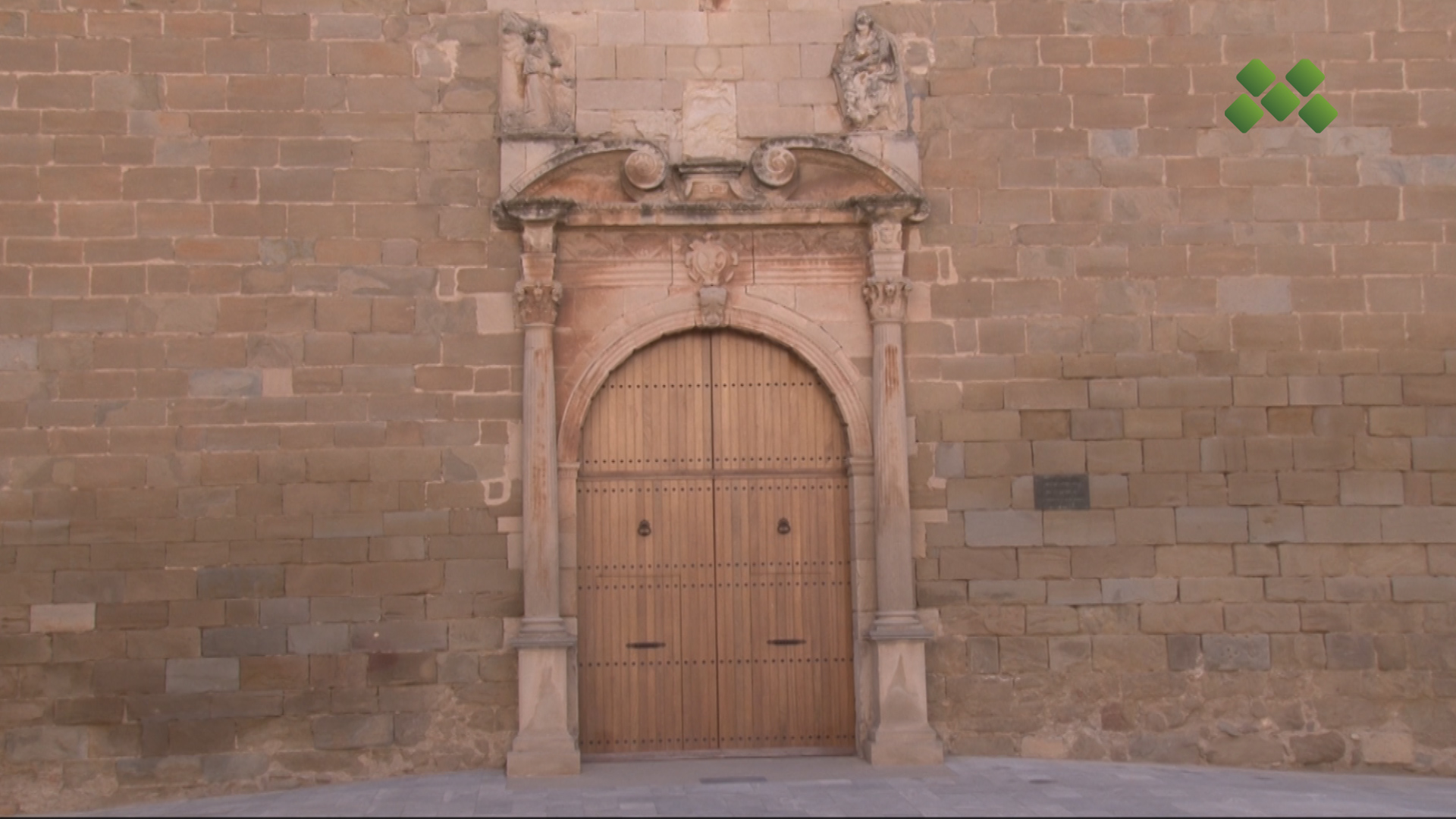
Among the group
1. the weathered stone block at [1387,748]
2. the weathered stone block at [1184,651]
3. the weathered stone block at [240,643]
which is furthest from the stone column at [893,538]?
the weathered stone block at [240,643]

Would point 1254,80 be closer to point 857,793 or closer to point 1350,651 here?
point 1350,651

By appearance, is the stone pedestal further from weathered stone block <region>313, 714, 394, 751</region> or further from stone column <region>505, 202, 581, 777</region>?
weathered stone block <region>313, 714, 394, 751</region>

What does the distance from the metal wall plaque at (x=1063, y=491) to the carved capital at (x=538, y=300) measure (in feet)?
10.3

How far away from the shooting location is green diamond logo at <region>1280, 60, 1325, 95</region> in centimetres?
865

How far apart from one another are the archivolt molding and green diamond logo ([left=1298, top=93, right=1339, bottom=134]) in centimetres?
329

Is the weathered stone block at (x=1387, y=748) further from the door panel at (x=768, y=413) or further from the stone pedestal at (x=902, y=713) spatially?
the door panel at (x=768, y=413)

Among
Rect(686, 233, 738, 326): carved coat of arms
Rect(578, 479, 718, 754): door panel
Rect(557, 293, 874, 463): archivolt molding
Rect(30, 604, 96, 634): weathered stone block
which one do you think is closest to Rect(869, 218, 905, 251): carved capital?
Rect(557, 293, 874, 463): archivolt molding

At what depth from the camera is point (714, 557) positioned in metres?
8.46

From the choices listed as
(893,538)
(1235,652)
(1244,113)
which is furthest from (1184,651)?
(1244,113)

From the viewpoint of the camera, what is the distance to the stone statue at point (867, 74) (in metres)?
8.47

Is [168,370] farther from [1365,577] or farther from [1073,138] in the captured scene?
[1365,577]

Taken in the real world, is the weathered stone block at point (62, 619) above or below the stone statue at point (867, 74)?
below

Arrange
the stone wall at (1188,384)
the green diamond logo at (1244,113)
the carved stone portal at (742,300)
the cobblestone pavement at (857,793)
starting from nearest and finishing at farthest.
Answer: the cobblestone pavement at (857,793) → the carved stone portal at (742,300) → the stone wall at (1188,384) → the green diamond logo at (1244,113)

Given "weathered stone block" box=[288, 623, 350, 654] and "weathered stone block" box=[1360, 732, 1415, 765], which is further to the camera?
"weathered stone block" box=[1360, 732, 1415, 765]
